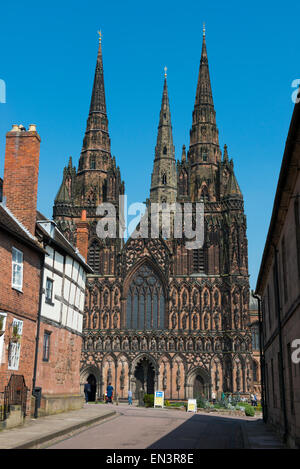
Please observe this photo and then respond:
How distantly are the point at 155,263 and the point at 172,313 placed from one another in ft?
16.9

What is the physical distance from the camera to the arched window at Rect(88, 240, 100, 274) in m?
53.5

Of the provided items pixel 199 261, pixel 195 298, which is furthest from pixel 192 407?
pixel 199 261

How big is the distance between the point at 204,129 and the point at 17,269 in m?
45.6

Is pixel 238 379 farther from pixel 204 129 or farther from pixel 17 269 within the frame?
pixel 17 269

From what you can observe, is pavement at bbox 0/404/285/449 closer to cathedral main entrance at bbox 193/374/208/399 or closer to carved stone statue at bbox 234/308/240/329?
carved stone statue at bbox 234/308/240/329

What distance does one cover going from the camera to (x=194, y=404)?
31.8 metres

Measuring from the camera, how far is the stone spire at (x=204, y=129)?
192ft

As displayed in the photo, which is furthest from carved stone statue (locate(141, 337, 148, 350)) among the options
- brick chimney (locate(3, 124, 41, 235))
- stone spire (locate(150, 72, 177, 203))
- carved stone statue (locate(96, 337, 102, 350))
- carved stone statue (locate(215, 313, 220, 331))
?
brick chimney (locate(3, 124, 41, 235))

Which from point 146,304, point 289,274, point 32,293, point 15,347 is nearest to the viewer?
point 289,274

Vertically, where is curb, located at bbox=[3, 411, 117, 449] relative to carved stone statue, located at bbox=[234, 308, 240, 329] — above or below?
below

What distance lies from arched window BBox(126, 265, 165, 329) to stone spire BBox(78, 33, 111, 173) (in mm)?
14433

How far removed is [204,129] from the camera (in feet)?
197
